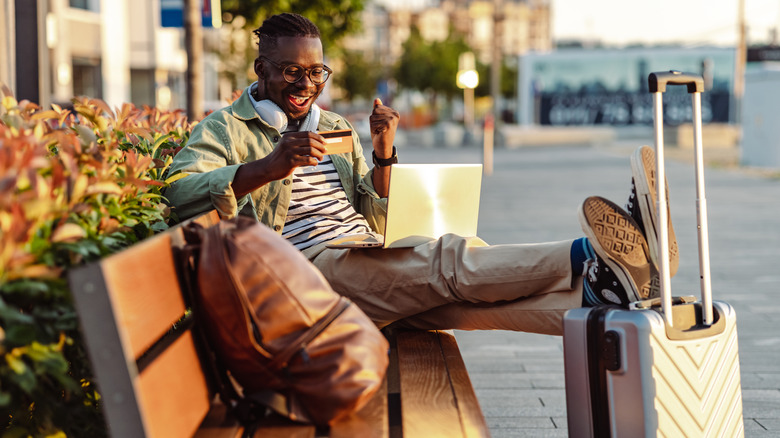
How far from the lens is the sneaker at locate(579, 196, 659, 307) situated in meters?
2.76

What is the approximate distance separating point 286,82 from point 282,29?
0.63ft

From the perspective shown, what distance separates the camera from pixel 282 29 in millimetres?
3578

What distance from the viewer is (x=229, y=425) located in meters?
2.28

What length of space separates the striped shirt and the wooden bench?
0.59 m

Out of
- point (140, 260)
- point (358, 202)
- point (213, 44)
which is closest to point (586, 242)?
point (358, 202)

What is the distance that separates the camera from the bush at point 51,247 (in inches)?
72.9

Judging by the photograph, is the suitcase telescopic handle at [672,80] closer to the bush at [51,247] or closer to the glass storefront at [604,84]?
the bush at [51,247]

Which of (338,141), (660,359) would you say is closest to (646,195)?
(660,359)

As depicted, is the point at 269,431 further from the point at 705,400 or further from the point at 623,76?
the point at 623,76

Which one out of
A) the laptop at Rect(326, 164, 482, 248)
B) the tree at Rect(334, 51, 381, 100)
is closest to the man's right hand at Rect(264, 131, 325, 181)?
the laptop at Rect(326, 164, 482, 248)

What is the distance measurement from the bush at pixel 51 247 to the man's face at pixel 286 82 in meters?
1.00

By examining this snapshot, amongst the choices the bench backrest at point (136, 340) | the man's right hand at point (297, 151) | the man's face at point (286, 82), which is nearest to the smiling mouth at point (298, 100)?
the man's face at point (286, 82)

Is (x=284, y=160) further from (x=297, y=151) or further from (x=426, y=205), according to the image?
(x=426, y=205)

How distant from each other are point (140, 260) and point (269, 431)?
0.54 meters
